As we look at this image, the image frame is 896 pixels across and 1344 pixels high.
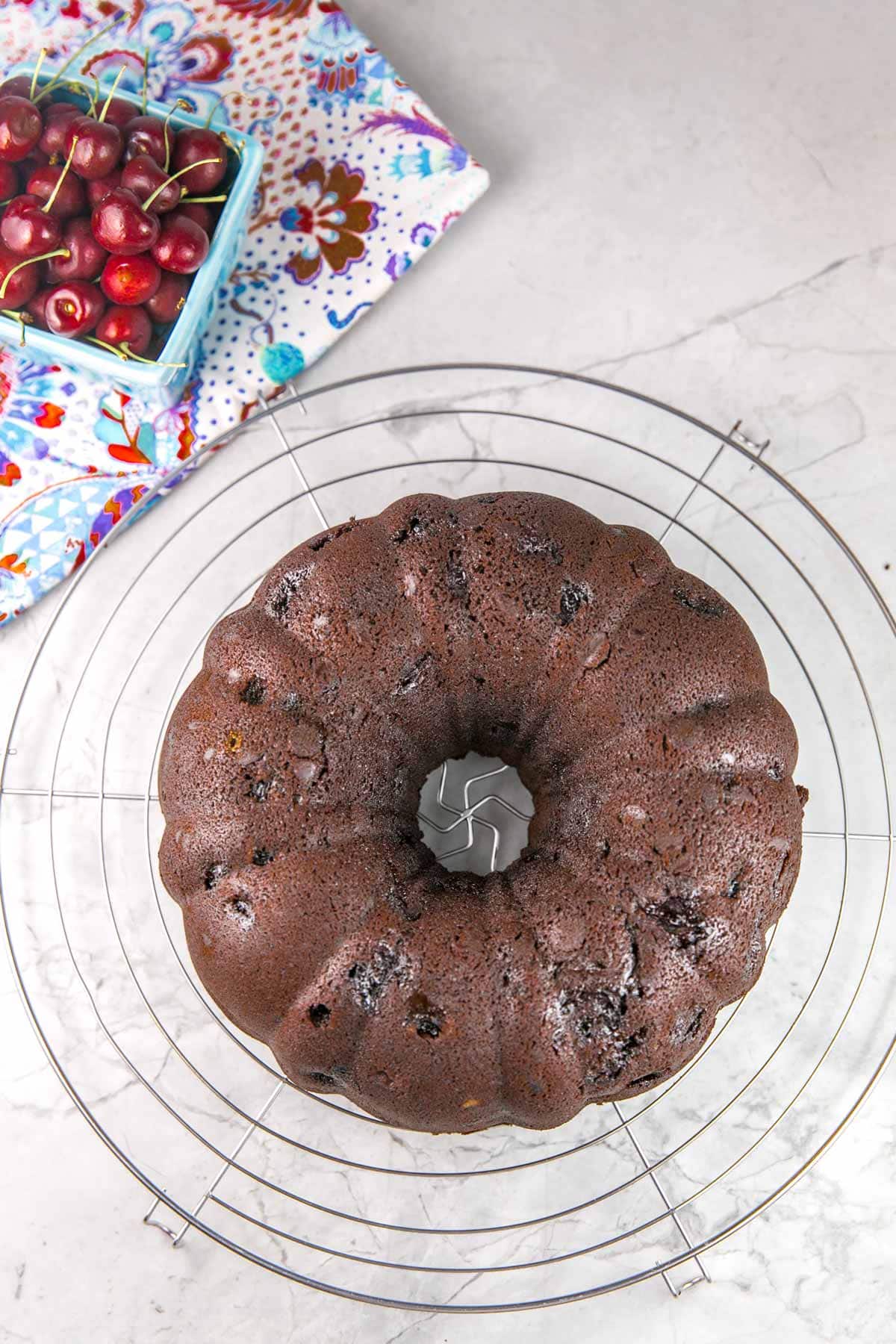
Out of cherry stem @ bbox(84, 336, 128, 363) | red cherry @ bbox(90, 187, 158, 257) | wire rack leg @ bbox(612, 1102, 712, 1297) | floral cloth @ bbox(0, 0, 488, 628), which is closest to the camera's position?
red cherry @ bbox(90, 187, 158, 257)

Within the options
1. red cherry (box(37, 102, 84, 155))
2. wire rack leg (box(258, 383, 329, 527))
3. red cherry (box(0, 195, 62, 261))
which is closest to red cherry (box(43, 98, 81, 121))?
red cherry (box(37, 102, 84, 155))

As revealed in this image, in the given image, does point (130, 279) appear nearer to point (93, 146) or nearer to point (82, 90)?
point (93, 146)

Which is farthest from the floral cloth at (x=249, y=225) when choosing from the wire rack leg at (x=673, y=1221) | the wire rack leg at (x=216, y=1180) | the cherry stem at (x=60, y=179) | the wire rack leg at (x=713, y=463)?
the wire rack leg at (x=673, y=1221)

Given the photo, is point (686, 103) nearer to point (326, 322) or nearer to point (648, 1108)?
point (326, 322)

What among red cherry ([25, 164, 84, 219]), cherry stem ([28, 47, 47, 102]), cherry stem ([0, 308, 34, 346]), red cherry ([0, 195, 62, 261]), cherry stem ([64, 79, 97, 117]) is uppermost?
cherry stem ([64, 79, 97, 117])

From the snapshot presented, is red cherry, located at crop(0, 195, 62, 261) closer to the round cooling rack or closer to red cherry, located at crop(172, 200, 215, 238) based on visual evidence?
red cherry, located at crop(172, 200, 215, 238)

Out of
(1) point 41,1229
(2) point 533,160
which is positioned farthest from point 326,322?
(1) point 41,1229

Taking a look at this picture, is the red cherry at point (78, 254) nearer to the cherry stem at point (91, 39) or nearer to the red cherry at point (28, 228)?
the red cherry at point (28, 228)

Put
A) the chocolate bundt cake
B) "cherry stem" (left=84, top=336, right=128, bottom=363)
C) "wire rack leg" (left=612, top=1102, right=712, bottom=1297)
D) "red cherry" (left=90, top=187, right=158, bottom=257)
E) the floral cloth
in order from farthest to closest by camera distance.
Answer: the floral cloth < "wire rack leg" (left=612, top=1102, right=712, bottom=1297) < "cherry stem" (left=84, top=336, right=128, bottom=363) < "red cherry" (left=90, top=187, right=158, bottom=257) < the chocolate bundt cake
